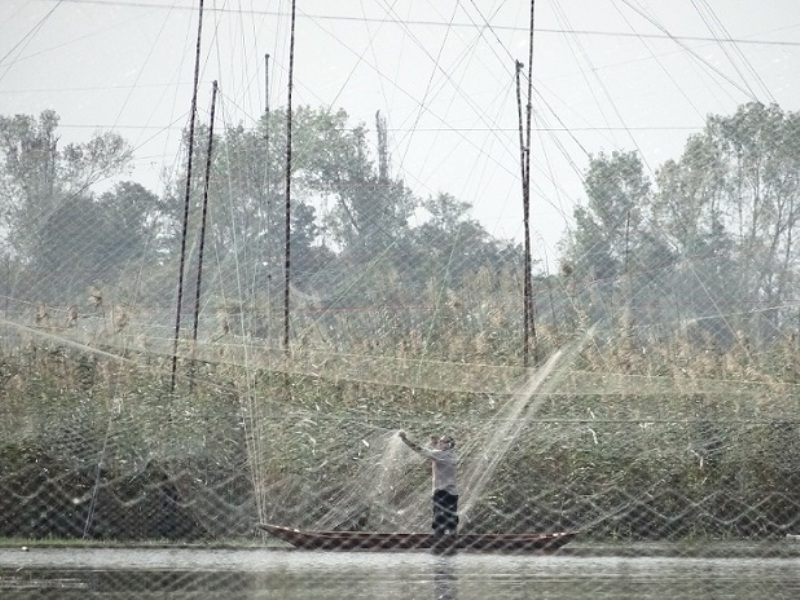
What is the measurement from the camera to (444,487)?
18.9 m

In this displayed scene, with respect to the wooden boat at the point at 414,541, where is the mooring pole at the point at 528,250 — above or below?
above

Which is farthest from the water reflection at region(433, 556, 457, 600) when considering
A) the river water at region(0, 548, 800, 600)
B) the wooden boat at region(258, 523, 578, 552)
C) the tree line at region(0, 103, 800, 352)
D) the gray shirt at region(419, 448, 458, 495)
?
the tree line at region(0, 103, 800, 352)

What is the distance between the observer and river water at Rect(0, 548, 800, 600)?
43.1 feet

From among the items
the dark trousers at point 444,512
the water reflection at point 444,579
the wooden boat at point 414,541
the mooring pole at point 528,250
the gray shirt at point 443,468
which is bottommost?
the water reflection at point 444,579

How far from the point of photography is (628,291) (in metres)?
34.2

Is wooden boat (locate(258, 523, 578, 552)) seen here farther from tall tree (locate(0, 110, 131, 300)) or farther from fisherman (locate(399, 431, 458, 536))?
tall tree (locate(0, 110, 131, 300))

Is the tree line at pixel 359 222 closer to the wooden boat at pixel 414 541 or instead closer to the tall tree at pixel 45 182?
the tall tree at pixel 45 182

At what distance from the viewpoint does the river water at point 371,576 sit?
13.1 m

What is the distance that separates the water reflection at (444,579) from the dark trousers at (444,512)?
734 millimetres

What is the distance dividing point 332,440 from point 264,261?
2248 cm

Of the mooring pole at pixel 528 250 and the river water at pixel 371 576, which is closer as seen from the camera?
the river water at pixel 371 576

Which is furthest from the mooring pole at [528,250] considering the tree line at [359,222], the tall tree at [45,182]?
the tall tree at [45,182]

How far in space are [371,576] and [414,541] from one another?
113 inches

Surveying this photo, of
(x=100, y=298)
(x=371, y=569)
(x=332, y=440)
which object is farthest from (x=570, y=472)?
(x=100, y=298)
